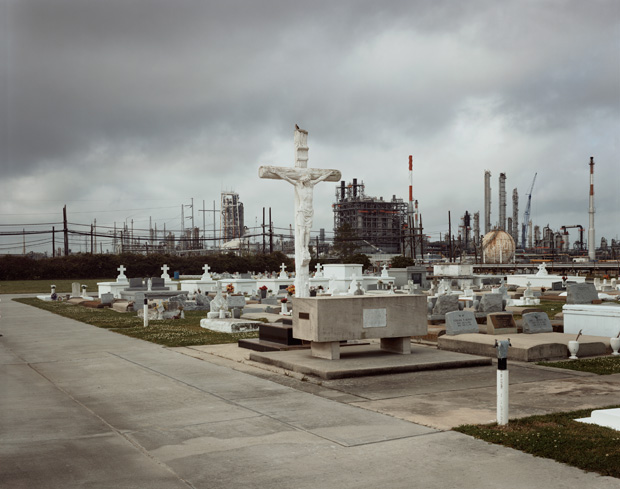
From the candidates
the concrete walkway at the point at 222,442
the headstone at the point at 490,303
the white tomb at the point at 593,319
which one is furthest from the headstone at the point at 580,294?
the concrete walkway at the point at 222,442

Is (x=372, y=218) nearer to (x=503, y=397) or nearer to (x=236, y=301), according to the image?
(x=236, y=301)

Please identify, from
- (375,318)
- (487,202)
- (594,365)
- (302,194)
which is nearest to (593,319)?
(594,365)

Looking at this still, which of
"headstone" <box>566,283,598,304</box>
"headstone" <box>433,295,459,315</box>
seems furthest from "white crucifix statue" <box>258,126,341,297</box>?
"headstone" <box>566,283,598,304</box>

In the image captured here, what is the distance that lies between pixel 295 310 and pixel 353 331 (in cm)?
135

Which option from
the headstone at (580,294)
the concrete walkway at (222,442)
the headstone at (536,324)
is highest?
the headstone at (580,294)

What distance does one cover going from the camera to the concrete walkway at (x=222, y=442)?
5.85 meters

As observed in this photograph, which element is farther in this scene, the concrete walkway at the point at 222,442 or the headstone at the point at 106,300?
the headstone at the point at 106,300

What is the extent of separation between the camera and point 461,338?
50.2 feet

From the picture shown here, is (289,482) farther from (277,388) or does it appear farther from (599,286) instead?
(599,286)

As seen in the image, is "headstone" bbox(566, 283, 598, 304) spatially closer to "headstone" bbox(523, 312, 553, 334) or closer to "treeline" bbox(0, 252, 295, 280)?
"headstone" bbox(523, 312, 553, 334)

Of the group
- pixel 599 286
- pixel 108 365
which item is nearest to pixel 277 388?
pixel 108 365

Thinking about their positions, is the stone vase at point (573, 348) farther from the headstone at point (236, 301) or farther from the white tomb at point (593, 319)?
the headstone at point (236, 301)

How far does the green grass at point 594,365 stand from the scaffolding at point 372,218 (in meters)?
144

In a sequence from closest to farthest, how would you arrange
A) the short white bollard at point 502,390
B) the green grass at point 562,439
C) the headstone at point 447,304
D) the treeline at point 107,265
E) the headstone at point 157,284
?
the green grass at point 562,439, the short white bollard at point 502,390, the headstone at point 447,304, the headstone at point 157,284, the treeline at point 107,265
